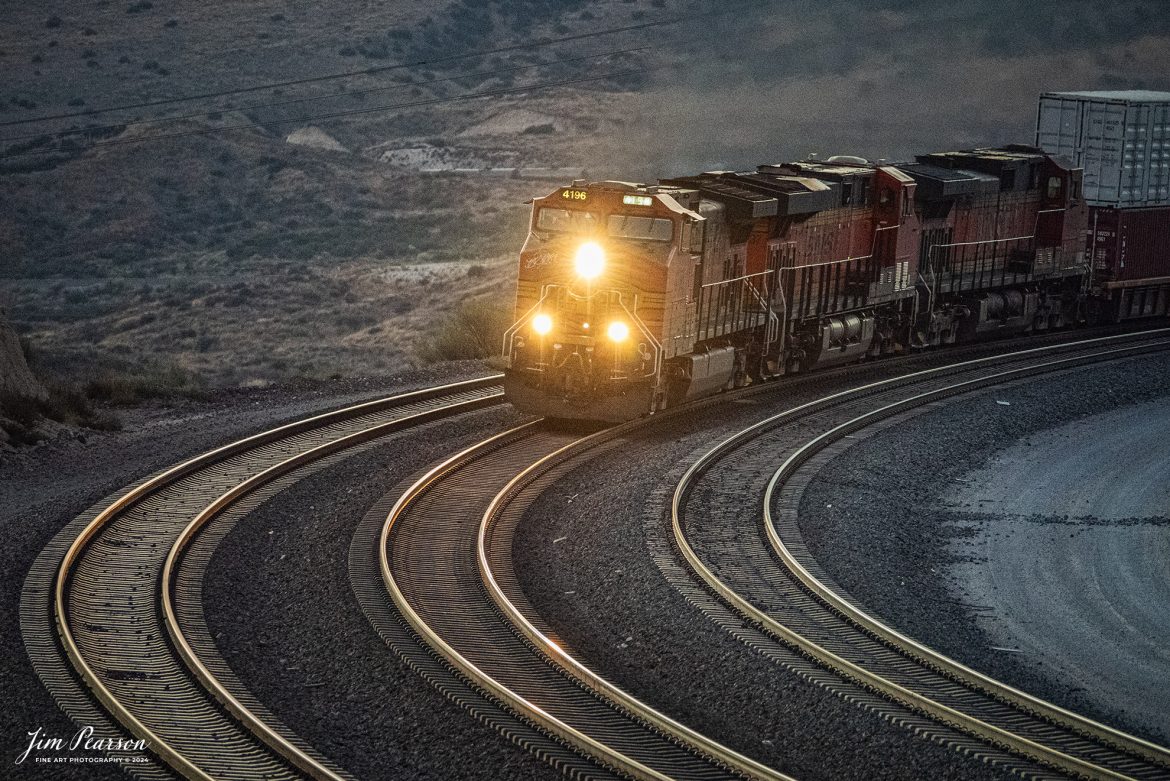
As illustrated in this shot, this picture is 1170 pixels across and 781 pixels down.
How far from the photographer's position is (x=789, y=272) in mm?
24781

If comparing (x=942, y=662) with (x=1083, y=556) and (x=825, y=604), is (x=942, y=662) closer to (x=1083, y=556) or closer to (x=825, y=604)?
(x=825, y=604)

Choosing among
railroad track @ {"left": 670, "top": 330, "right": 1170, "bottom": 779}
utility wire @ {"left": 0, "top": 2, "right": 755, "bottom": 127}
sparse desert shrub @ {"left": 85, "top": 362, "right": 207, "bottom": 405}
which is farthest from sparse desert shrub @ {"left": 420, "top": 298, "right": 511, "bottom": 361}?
utility wire @ {"left": 0, "top": 2, "right": 755, "bottom": 127}

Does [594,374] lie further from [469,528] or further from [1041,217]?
[1041,217]

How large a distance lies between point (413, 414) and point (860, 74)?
6872 cm

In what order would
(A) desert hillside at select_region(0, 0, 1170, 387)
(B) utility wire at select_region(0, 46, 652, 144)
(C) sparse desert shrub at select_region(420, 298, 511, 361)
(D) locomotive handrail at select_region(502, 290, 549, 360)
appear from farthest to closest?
(B) utility wire at select_region(0, 46, 652, 144), (A) desert hillside at select_region(0, 0, 1170, 387), (C) sparse desert shrub at select_region(420, 298, 511, 361), (D) locomotive handrail at select_region(502, 290, 549, 360)

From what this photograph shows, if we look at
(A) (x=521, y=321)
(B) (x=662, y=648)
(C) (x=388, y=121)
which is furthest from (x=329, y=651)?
(C) (x=388, y=121)

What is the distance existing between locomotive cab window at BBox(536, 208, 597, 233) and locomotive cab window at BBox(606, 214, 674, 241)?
326mm

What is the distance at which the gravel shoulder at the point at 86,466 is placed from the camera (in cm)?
1124

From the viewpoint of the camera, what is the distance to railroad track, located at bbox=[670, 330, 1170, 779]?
11008 millimetres

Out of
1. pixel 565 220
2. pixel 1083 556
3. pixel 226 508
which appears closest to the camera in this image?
pixel 1083 556

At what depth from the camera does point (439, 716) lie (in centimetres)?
1144

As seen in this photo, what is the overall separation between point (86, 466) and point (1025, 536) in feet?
40.7

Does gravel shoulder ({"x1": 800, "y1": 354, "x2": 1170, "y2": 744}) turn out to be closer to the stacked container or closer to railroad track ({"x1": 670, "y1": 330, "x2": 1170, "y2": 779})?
railroad track ({"x1": 670, "y1": 330, "x2": 1170, "y2": 779})

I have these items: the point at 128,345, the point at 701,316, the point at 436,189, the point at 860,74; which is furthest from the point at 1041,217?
the point at 860,74
